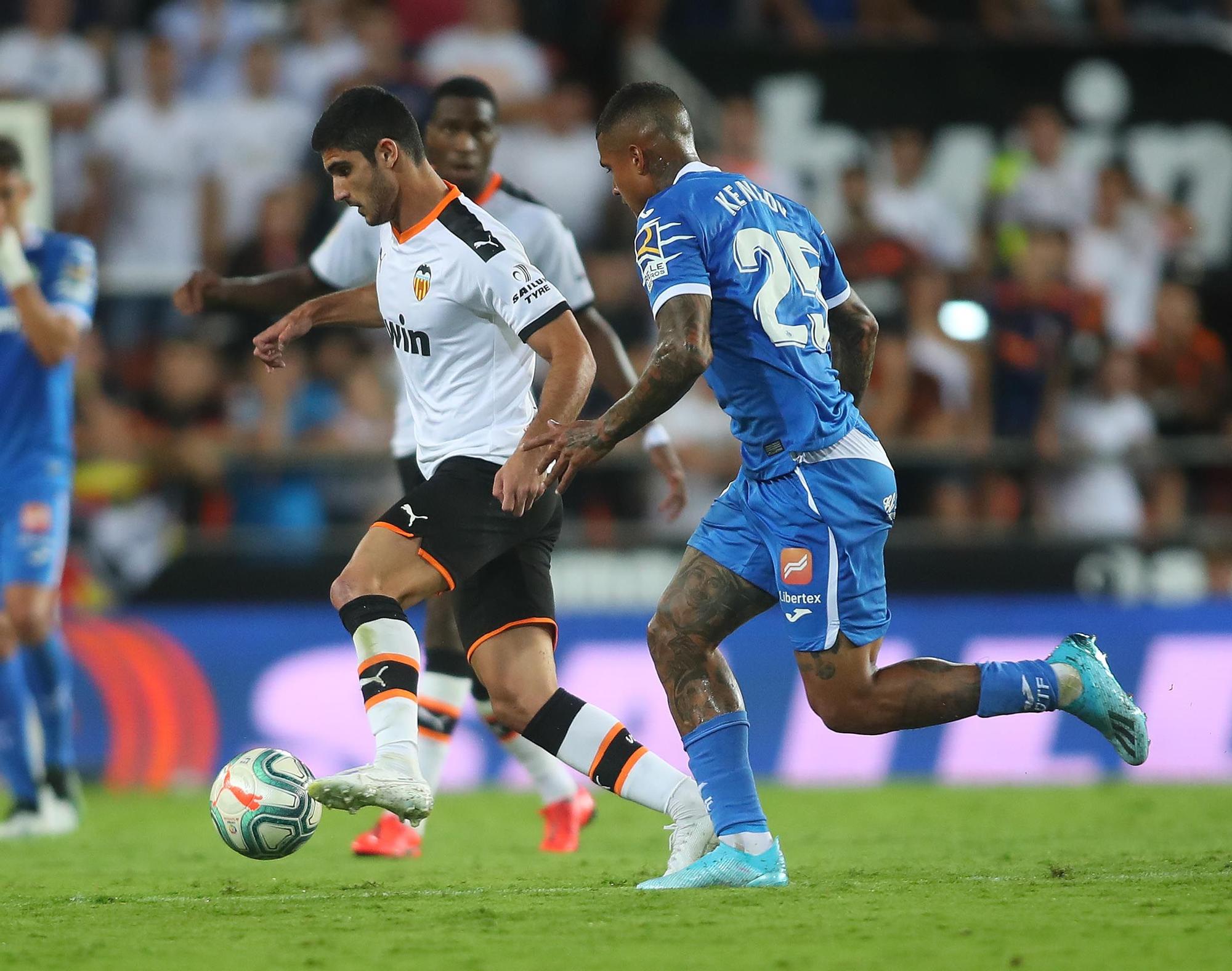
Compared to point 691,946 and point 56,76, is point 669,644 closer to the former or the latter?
point 691,946

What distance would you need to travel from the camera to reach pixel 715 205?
5.45 m

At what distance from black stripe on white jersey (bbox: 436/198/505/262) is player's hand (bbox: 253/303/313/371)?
26.1 inches

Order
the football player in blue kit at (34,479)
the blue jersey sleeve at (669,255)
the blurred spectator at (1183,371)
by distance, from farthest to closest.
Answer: the blurred spectator at (1183,371)
the football player in blue kit at (34,479)
the blue jersey sleeve at (669,255)

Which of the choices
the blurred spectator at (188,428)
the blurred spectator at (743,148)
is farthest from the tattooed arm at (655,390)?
the blurred spectator at (743,148)

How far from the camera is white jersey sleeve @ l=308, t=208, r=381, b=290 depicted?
23.5ft

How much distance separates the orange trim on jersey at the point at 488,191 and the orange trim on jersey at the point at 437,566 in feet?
7.13

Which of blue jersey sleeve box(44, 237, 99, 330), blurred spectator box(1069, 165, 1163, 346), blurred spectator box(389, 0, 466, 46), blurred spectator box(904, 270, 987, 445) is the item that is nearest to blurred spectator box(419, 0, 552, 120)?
blurred spectator box(389, 0, 466, 46)

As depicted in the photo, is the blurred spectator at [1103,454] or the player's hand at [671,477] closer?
the player's hand at [671,477]

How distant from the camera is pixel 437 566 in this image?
5672mm

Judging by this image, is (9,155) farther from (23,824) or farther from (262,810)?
(262,810)

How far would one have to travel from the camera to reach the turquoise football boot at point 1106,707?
18.6 feet

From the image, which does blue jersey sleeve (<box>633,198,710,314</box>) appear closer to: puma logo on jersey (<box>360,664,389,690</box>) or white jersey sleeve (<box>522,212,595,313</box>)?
puma logo on jersey (<box>360,664,389,690</box>)

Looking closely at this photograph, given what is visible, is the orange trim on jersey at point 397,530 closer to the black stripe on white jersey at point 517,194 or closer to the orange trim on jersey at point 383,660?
the orange trim on jersey at point 383,660

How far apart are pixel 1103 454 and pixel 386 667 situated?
7.33 meters
